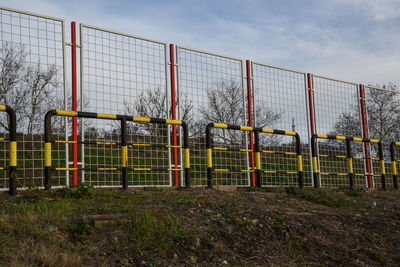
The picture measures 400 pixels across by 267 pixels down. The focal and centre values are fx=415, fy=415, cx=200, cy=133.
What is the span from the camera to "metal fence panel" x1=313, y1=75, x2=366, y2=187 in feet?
36.8

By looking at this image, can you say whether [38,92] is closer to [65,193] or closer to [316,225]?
[65,193]

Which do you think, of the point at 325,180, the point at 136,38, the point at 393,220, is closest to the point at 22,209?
the point at 136,38

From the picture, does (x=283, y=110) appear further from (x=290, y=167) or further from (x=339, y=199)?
(x=339, y=199)

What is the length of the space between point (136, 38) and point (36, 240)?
525cm

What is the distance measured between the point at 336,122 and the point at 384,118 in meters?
4.43

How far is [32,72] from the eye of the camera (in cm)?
717

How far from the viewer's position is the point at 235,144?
9672 mm

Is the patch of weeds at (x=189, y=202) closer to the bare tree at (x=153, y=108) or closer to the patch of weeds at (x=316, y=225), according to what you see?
the patch of weeds at (x=316, y=225)

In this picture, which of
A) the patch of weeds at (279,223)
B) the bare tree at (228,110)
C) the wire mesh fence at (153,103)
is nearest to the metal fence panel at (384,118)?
the wire mesh fence at (153,103)

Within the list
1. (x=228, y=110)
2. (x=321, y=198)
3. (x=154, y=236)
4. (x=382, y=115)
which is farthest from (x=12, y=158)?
(x=382, y=115)

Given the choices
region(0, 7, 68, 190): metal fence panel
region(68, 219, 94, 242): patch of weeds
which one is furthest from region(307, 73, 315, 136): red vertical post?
region(68, 219, 94, 242): patch of weeds

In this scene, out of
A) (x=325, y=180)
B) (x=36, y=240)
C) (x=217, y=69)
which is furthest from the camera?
(x=325, y=180)

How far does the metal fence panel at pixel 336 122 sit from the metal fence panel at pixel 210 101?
101 inches

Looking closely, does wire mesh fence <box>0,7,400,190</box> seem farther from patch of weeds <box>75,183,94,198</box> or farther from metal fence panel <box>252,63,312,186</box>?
patch of weeds <box>75,183,94,198</box>
